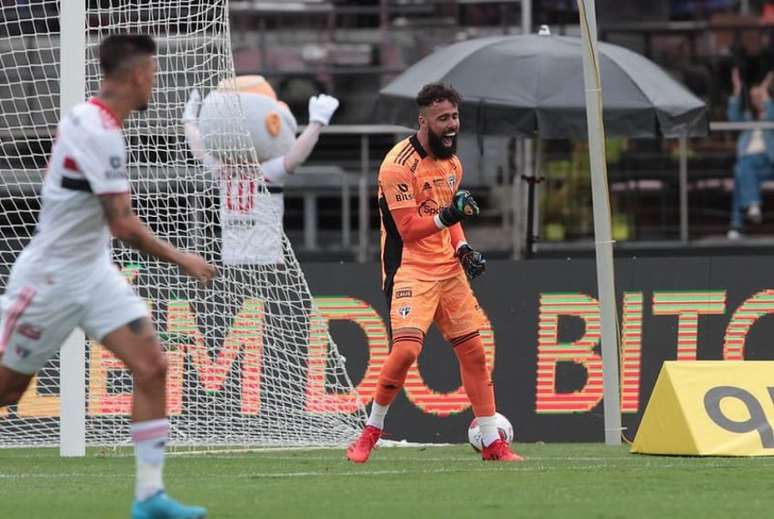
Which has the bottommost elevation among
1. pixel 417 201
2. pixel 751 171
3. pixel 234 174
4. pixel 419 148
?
pixel 751 171

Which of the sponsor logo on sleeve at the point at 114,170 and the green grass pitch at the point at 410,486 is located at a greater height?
the sponsor logo on sleeve at the point at 114,170

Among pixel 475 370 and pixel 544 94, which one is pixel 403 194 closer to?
pixel 475 370

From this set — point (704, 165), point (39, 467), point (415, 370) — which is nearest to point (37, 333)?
point (39, 467)

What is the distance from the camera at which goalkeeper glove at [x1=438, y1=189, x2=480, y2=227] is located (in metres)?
10.4

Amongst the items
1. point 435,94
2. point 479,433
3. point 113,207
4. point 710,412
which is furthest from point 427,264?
point 113,207

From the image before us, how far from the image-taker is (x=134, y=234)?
24.4 feet

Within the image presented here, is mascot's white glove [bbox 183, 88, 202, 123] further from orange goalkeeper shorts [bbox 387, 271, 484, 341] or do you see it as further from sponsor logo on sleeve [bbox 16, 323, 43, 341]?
sponsor logo on sleeve [bbox 16, 323, 43, 341]

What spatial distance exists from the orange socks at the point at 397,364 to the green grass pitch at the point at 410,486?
18.0 inches

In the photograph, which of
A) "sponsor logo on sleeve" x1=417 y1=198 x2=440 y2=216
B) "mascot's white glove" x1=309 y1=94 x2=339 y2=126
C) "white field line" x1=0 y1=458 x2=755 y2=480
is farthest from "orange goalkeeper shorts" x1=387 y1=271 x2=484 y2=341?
"mascot's white glove" x1=309 y1=94 x2=339 y2=126

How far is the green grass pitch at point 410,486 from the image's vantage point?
8.01m

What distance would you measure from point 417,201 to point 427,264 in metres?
0.41

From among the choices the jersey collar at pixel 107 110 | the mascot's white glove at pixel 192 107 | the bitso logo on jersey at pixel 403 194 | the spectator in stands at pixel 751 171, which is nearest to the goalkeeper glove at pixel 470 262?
Answer: the bitso logo on jersey at pixel 403 194

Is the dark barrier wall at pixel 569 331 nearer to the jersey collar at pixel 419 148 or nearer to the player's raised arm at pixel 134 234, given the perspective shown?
the jersey collar at pixel 419 148

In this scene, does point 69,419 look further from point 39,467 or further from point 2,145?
point 2,145
